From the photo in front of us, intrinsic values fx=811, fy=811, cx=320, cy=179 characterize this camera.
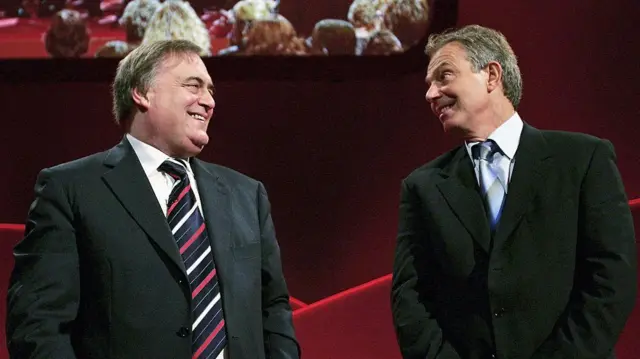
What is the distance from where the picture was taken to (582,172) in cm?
191

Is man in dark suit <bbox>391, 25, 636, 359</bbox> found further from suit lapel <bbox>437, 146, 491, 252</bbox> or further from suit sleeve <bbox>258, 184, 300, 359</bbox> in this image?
suit sleeve <bbox>258, 184, 300, 359</bbox>

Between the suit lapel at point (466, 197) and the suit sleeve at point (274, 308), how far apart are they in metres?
0.46

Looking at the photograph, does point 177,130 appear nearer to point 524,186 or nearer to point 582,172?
point 524,186

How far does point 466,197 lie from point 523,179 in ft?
0.46

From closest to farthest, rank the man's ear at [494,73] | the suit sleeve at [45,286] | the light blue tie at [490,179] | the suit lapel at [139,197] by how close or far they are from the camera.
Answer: the suit sleeve at [45,286] < the suit lapel at [139,197] < the light blue tie at [490,179] < the man's ear at [494,73]

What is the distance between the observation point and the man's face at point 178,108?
202 centimetres

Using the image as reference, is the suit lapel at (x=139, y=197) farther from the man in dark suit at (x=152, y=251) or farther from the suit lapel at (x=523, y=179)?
the suit lapel at (x=523, y=179)

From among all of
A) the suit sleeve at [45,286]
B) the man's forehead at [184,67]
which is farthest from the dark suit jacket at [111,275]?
the man's forehead at [184,67]

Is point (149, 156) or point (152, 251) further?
point (149, 156)

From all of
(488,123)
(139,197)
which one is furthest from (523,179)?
(139,197)

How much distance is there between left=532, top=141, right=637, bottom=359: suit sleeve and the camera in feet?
5.89

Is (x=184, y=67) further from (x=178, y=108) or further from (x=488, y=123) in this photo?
(x=488, y=123)

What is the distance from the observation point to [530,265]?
1879 mm

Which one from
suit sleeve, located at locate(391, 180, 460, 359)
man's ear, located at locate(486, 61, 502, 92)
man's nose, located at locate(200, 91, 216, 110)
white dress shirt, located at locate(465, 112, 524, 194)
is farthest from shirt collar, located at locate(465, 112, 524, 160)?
man's nose, located at locate(200, 91, 216, 110)
